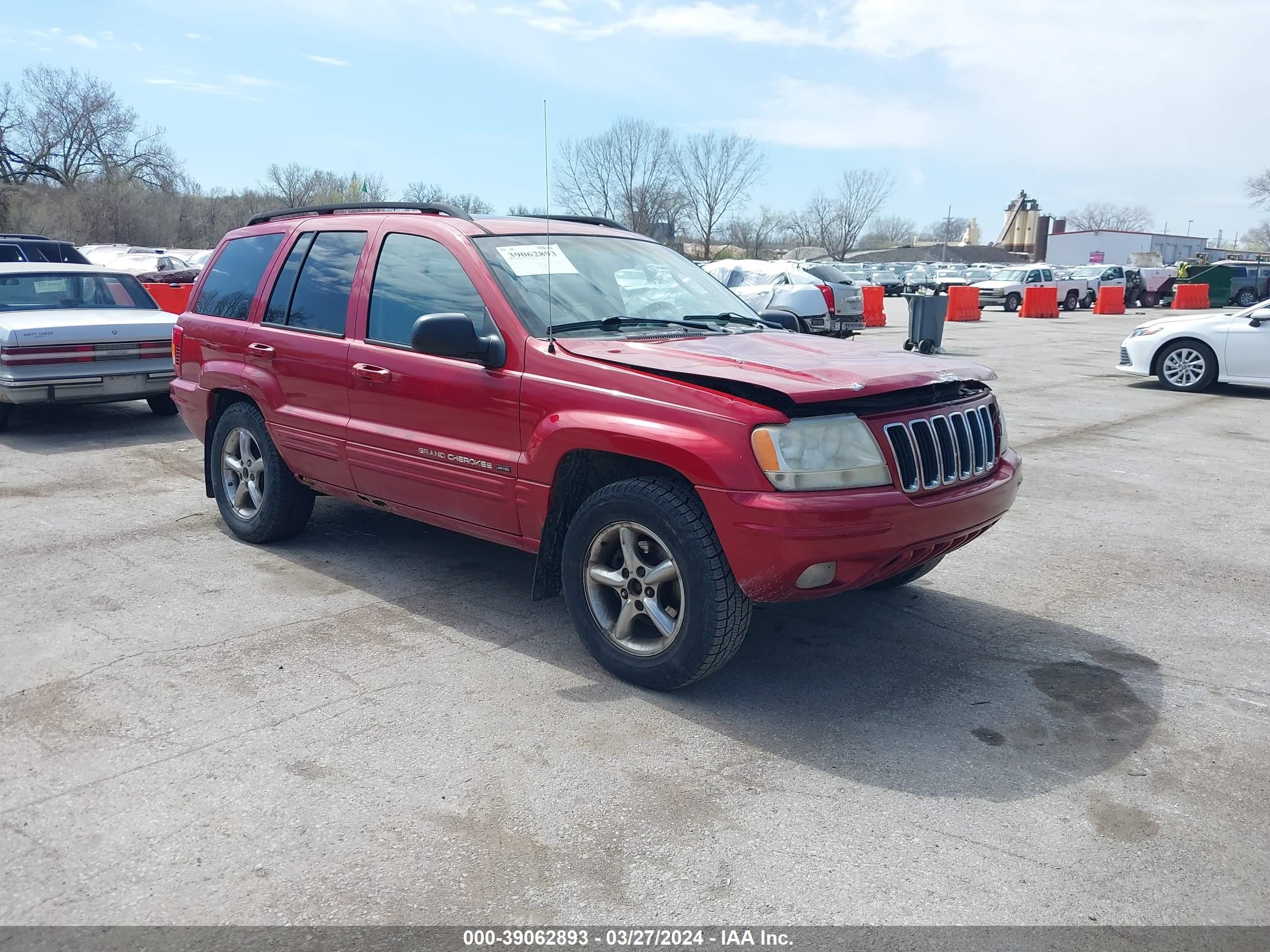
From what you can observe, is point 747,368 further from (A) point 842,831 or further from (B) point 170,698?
(B) point 170,698

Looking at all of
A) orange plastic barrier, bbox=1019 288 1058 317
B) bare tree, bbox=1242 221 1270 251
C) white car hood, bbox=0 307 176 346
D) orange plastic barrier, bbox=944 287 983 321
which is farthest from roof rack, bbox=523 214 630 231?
bare tree, bbox=1242 221 1270 251

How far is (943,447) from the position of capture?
4137mm

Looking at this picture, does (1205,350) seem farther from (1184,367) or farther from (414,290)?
(414,290)

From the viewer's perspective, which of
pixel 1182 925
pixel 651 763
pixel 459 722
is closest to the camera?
pixel 1182 925

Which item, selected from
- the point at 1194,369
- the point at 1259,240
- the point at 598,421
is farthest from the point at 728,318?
the point at 1259,240

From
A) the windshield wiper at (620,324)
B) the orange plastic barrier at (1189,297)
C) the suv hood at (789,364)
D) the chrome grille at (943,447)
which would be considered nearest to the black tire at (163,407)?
the windshield wiper at (620,324)

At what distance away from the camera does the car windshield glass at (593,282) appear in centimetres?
470

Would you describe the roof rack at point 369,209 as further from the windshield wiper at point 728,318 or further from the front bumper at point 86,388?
the front bumper at point 86,388

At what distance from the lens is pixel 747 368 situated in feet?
13.1

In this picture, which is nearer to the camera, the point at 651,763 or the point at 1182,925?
the point at 1182,925

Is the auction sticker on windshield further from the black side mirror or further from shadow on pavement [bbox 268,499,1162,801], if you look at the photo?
shadow on pavement [bbox 268,499,1162,801]

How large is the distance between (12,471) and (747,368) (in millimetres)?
6693

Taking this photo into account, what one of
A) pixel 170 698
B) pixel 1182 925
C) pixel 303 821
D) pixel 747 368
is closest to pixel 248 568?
pixel 170 698

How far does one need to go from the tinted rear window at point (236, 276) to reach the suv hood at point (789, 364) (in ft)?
7.89
